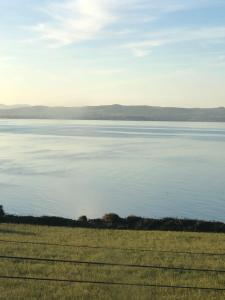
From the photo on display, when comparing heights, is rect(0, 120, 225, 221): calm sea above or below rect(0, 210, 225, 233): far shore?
below

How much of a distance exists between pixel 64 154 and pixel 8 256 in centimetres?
4236

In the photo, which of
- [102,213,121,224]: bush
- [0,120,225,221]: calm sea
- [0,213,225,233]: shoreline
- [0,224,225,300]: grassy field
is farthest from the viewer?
[0,120,225,221]: calm sea

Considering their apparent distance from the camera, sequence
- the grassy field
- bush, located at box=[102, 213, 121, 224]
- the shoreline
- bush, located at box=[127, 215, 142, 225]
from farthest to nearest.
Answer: bush, located at box=[102, 213, 121, 224] → bush, located at box=[127, 215, 142, 225] → the shoreline → the grassy field

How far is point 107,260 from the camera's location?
36.3 feet

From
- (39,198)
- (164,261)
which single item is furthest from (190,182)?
(164,261)

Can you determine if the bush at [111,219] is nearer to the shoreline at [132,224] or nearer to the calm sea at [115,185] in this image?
the shoreline at [132,224]

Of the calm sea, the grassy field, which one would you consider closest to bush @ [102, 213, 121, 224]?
the grassy field

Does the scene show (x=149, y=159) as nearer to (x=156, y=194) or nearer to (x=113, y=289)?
(x=156, y=194)

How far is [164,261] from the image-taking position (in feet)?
36.3

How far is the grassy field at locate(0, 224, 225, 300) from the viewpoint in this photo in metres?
8.31

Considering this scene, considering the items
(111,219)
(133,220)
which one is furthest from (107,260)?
(133,220)

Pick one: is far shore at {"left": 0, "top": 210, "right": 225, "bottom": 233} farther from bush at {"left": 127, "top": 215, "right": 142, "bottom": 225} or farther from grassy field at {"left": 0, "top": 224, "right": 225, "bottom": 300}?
grassy field at {"left": 0, "top": 224, "right": 225, "bottom": 300}

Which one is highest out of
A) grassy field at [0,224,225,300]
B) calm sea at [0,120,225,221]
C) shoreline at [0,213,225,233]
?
grassy field at [0,224,225,300]

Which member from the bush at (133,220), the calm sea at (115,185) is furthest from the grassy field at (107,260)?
the calm sea at (115,185)
